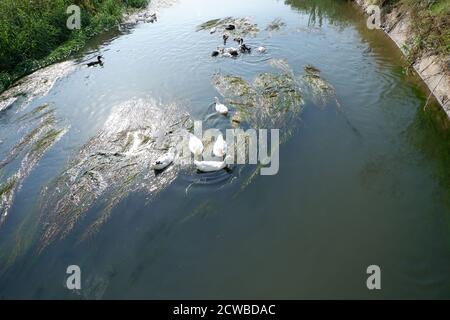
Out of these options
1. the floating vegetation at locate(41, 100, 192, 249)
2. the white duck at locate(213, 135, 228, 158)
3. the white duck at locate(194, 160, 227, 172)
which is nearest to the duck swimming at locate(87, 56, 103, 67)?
the floating vegetation at locate(41, 100, 192, 249)

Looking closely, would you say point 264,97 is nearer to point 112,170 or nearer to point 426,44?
point 112,170

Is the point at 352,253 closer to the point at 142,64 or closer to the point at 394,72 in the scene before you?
the point at 394,72

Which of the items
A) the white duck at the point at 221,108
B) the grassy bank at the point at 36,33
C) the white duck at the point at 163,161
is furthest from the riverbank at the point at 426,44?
the grassy bank at the point at 36,33

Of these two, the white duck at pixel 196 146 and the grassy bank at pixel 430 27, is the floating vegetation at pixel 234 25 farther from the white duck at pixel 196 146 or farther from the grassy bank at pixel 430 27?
the white duck at pixel 196 146

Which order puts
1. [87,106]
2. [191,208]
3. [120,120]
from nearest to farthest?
[191,208] → [120,120] → [87,106]

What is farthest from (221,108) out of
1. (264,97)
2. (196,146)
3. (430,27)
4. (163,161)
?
(430,27)

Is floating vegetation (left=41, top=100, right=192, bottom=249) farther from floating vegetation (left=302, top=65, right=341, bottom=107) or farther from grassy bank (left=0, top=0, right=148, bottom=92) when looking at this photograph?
grassy bank (left=0, top=0, right=148, bottom=92)
